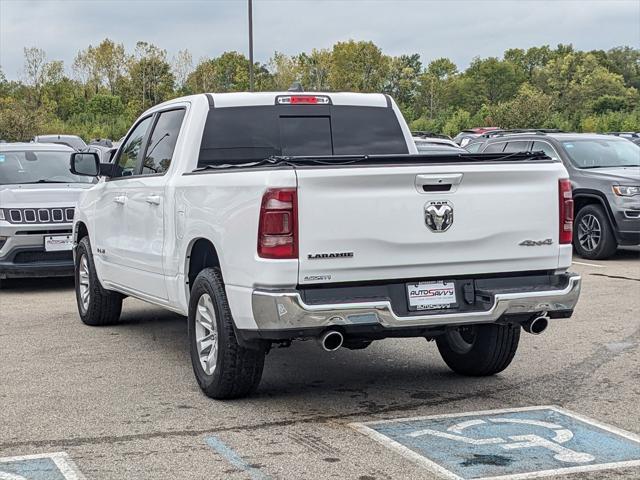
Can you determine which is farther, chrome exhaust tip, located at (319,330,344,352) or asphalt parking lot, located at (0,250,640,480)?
chrome exhaust tip, located at (319,330,344,352)

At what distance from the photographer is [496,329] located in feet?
24.1

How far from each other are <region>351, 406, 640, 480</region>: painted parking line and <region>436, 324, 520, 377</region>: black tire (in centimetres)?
85

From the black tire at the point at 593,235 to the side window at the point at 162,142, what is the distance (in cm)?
870

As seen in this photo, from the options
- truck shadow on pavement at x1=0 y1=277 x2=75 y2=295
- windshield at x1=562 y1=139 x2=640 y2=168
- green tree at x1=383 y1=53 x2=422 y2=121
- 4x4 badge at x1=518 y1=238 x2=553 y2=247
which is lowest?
truck shadow on pavement at x1=0 y1=277 x2=75 y2=295

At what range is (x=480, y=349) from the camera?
7426 mm

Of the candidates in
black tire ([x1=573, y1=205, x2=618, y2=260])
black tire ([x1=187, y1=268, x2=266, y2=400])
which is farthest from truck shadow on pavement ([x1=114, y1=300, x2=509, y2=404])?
black tire ([x1=573, y1=205, x2=618, y2=260])

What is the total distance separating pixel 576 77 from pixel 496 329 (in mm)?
91425

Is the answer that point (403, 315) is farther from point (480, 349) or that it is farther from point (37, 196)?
point (37, 196)

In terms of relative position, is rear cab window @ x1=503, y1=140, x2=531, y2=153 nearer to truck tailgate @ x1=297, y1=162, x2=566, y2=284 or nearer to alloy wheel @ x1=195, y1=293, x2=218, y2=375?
truck tailgate @ x1=297, y1=162, x2=566, y2=284

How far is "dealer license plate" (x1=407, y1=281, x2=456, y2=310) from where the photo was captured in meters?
6.28

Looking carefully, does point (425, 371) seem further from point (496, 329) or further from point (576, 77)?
point (576, 77)

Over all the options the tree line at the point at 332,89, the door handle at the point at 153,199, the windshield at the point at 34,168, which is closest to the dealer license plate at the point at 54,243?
the windshield at the point at 34,168

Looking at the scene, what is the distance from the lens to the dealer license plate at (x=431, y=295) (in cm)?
628

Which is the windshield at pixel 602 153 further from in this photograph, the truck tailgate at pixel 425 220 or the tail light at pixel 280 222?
the tail light at pixel 280 222
